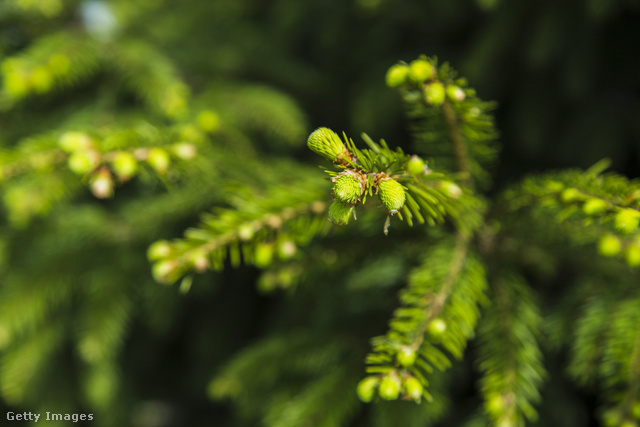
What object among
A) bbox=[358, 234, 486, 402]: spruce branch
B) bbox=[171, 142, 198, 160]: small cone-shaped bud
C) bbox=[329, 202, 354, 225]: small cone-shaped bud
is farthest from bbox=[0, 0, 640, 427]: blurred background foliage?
bbox=[329, 202, 354, 225]: small cone-shaped bud

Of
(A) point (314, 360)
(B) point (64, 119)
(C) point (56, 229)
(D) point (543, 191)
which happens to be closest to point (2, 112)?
(B) point (64, 119)

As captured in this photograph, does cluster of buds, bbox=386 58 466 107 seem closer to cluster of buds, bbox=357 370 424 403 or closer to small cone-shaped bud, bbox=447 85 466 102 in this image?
small cone-shaped bud, bbox=447 85 466 102

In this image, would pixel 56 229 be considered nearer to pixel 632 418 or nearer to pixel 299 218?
pixel 299 218

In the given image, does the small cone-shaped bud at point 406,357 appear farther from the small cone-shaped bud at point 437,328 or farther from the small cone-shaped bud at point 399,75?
the small cone-shaped bud at point 399,75

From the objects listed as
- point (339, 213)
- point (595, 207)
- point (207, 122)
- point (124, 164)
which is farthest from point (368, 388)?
point (207, 122)

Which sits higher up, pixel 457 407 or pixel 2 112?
pixel 2 112

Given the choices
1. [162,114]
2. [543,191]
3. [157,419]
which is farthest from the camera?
[157,419]
